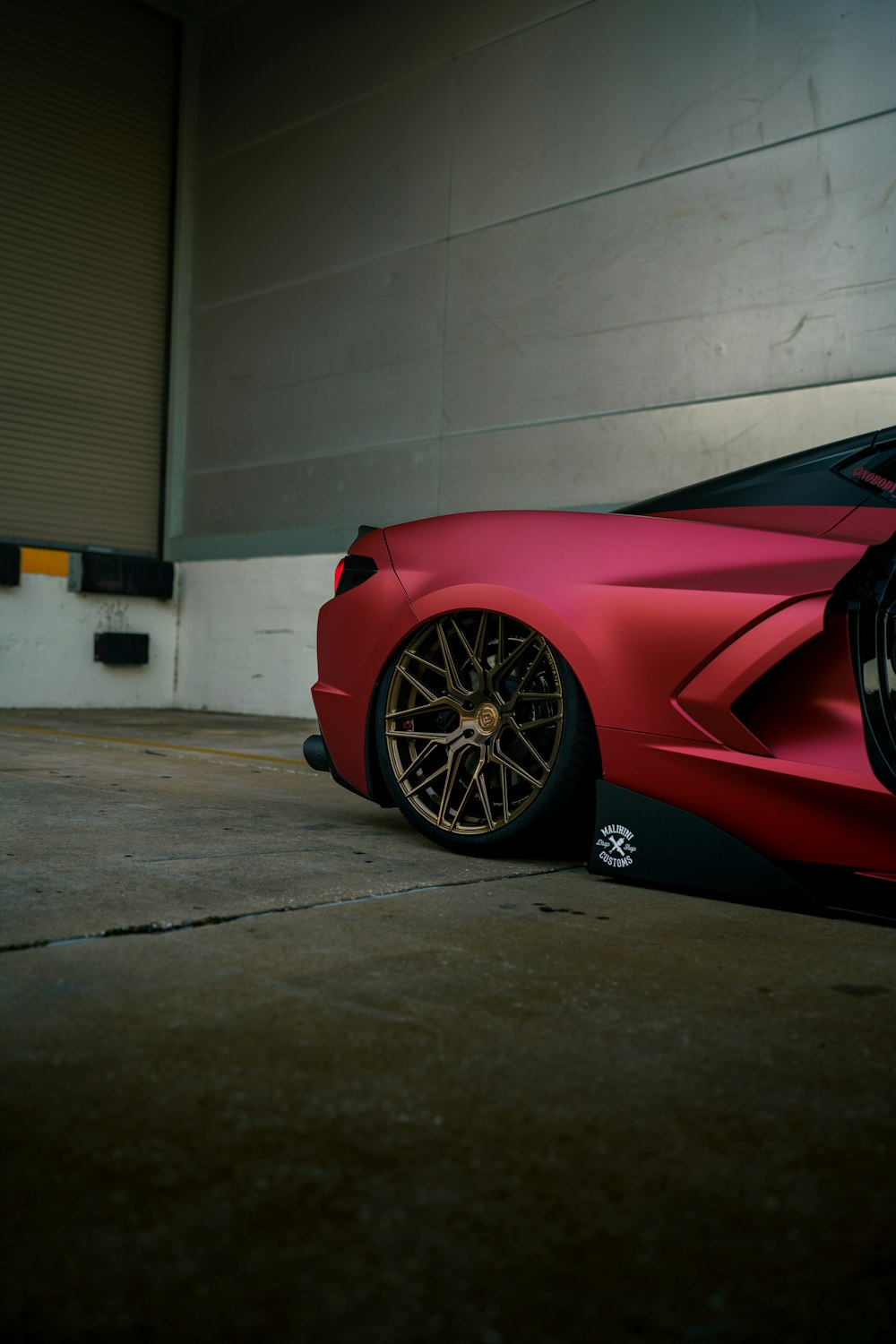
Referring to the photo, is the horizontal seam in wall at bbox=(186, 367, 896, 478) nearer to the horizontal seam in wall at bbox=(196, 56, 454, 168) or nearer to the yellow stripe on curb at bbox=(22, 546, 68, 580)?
the yellow stripe on curb at bbox=(22, 546, 68, 580)

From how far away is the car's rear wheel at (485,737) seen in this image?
311cm

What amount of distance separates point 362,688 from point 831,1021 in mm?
1931

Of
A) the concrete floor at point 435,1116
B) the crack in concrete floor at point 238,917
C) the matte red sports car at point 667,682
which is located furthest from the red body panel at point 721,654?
the crack in concrete floor at point 238,917

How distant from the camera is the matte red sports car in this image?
107 inches

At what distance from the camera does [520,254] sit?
30.4 ft

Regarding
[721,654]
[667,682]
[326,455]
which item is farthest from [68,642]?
[721,654]

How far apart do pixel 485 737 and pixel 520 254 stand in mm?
6911

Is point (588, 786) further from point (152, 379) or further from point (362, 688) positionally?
point (152, 379)

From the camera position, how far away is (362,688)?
3.58m

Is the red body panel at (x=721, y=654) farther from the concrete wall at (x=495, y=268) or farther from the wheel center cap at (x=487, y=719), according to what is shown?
the concrete wall at (x=495, y=268)

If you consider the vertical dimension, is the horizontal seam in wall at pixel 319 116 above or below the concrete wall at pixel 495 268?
above

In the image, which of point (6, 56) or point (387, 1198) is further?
point (6, 56)

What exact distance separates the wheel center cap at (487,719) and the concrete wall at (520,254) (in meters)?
4.90

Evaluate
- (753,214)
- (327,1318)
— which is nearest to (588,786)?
(327,1318)
